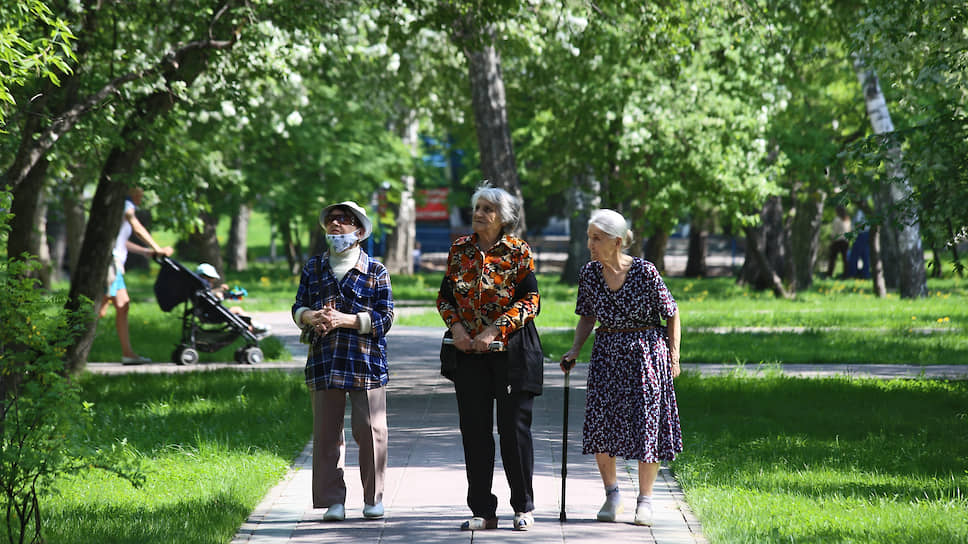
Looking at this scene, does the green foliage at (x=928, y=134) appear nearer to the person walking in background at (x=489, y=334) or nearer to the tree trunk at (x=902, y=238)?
the person walking in background at (x=489, y=334)

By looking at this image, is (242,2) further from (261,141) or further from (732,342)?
(261,141)

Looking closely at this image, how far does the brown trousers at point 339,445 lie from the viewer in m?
6.54

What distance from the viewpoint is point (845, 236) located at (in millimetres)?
9008

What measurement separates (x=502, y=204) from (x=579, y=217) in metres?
25.1

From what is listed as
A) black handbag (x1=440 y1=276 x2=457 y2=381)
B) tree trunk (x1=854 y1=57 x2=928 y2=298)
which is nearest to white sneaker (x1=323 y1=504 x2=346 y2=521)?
black handbag (x1=440 y1=276 x2=457 y2=381)

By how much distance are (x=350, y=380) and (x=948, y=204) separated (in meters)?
4.50

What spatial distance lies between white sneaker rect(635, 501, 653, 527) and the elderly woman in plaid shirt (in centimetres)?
138

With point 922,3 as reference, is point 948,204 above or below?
below

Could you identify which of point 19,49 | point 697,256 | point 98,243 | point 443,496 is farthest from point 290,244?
point 443,496

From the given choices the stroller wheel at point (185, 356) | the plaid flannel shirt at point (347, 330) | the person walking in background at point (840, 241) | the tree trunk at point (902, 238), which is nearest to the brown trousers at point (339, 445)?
the plaid flannel shirt at point (347, 330)

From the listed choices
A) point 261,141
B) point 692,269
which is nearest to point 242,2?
point 261,141

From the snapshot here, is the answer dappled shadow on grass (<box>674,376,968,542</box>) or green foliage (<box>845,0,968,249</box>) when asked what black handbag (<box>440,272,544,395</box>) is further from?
green foliage (<box>845,0,968,249</box>)

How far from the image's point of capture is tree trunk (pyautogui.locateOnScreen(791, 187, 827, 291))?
100ft

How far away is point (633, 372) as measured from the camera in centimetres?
648
